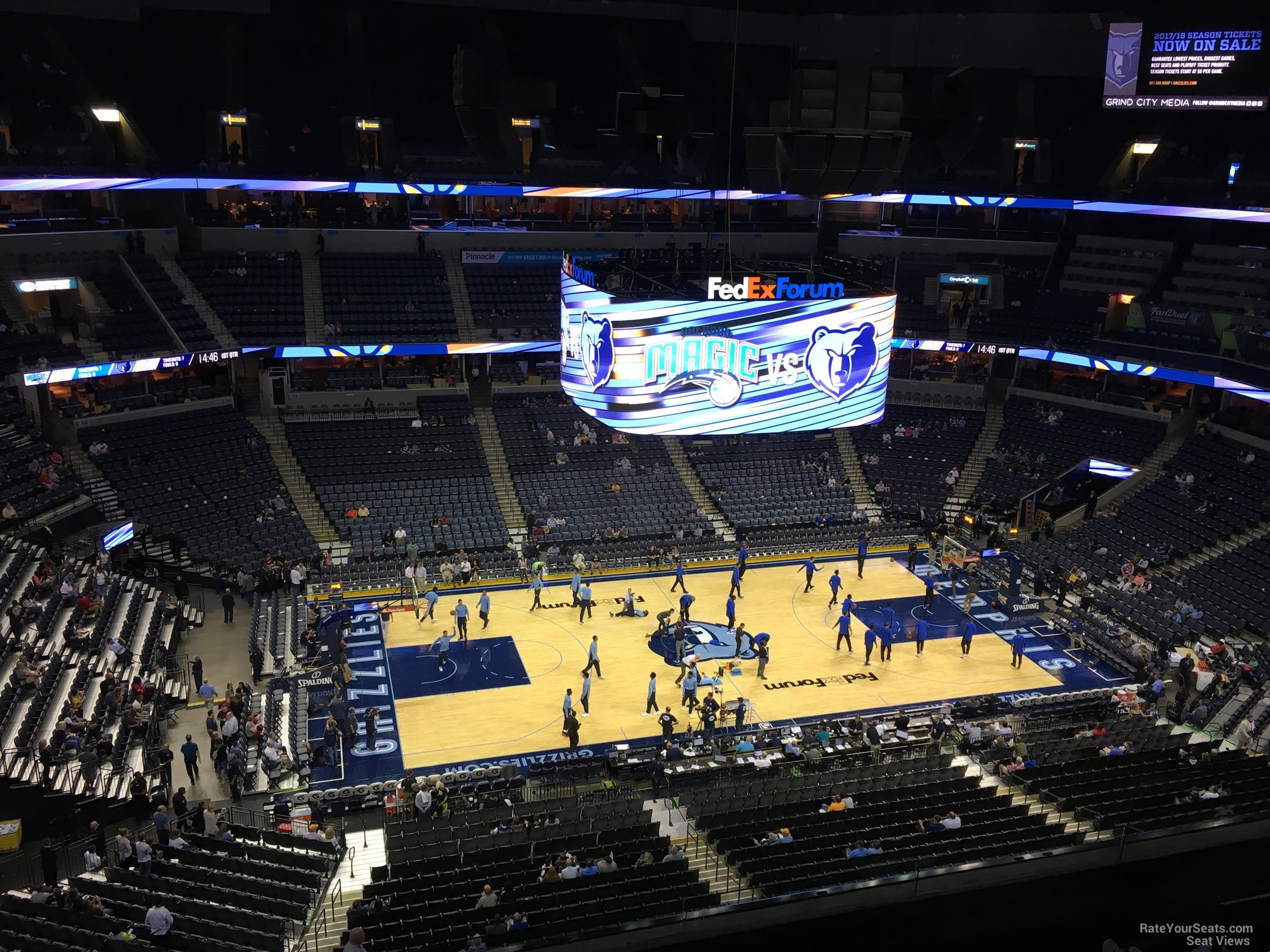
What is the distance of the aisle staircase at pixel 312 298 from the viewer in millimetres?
37562

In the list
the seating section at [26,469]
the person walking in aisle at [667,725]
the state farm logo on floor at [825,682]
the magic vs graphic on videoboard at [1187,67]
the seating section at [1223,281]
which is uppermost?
the magic vs graphic on videoboard at [1187,67]

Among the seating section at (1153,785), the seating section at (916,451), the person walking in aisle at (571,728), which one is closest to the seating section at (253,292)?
the person walking in aisle at (571,728)

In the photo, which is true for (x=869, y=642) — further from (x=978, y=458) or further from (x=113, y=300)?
(x=113, y=300)

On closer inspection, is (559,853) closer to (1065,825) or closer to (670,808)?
(670,808)

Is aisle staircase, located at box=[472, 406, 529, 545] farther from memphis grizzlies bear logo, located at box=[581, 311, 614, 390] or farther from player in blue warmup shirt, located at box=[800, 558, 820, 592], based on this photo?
memphis grizzlies bear logo, located at box=[581, 311, 614, 390]

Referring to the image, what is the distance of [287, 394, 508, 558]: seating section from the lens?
33594 mm

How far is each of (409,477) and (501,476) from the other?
127 inches

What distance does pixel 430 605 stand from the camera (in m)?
28.7

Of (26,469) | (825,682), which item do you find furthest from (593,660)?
(26,469)

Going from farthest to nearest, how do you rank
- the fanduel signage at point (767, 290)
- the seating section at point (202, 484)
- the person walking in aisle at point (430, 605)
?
the seating section at point (202, 484)
the person walking in aisle at point (430, 605)
the fanduel signage at point (767, 290)

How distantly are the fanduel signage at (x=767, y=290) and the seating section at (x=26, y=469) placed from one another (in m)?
19.1

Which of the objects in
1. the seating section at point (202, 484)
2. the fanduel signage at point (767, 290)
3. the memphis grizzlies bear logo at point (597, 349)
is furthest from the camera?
the seating section at point (202, 484)

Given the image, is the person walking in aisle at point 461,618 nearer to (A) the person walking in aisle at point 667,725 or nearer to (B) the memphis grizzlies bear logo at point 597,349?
(A) the person walking in aisle at point 667,725

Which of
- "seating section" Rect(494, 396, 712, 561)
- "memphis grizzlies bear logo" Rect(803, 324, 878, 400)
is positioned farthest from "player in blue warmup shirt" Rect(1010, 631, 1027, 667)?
"seating section" Rect(494, 396, 712, 561)
